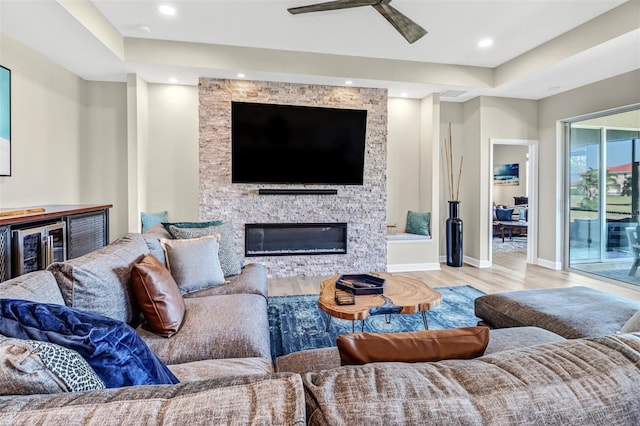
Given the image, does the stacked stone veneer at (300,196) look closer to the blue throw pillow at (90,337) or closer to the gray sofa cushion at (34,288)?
the gray sofa cushion at (34,288)

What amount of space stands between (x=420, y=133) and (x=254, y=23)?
3.14m

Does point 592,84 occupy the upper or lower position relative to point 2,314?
upper

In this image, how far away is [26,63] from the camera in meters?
3.44

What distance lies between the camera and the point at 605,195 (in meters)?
4.69

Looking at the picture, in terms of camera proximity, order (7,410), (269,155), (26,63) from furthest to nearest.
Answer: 1. (269,155)
2. (26,63)
3. (7,410)

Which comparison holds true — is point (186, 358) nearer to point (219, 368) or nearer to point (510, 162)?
point (219, 368)

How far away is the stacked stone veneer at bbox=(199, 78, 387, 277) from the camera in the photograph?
4531 mm

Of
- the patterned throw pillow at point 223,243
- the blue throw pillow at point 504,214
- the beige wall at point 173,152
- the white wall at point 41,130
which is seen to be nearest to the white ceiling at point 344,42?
the white wall at point 41,130

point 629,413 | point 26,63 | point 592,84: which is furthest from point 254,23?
point 592,84

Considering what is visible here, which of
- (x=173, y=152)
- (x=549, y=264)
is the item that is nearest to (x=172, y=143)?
(x=173, y=152)

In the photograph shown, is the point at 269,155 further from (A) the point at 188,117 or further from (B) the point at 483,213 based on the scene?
(B) the point at 483,213

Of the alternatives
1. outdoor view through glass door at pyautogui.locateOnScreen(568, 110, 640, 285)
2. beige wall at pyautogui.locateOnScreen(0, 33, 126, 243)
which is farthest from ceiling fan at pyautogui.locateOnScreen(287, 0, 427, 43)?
outdoor view through glass door at pyautogui.locateOnScreen(568, 110, 640, 285)

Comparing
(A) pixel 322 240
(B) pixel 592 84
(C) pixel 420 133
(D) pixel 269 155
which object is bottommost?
(A) pixel 322 240

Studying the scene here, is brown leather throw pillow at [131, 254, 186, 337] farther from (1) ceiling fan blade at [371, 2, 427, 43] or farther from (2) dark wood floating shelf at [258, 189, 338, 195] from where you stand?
(2) dark wood floating shelf at [258, 189, 338, 195]
